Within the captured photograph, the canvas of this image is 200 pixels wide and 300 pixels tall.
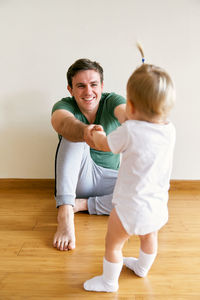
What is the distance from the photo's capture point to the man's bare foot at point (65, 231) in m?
1.17

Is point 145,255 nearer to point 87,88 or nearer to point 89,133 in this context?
point 89,133

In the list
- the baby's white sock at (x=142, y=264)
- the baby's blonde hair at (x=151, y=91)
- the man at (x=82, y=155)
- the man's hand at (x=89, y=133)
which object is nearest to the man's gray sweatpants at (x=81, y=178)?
the man at (x=82, y=155)

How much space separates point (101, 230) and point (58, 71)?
93 centimetres

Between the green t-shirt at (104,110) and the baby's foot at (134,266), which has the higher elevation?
the green t-shirt at (104,110)

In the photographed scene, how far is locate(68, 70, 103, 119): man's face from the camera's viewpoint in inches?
53.0

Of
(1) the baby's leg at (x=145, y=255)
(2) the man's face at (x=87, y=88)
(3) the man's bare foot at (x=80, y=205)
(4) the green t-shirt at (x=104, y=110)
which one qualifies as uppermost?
(2) the man's face at (x=87, y=88)

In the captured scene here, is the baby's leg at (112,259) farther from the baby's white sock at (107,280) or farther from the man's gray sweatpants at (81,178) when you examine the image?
the man's gray sweatpants at (81,178)

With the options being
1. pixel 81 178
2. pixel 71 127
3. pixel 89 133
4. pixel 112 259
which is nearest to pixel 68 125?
pixel 71 127

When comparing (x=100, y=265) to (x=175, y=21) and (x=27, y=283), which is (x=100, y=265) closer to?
(x=27, y=283)

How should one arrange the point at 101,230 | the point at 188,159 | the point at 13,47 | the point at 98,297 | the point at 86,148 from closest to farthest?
the point at 98,297 → the point at 101,230 → the point at 86,148 → the point at 13,47 → the point at 188,159

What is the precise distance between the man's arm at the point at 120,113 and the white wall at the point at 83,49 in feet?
1.38

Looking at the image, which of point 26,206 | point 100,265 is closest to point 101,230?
point 100,265

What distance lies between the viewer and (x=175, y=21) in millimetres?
1647

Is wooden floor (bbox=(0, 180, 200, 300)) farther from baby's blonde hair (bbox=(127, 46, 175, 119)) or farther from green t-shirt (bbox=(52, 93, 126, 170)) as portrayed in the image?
baby's blonde hair (bbox=(127, 46, 175, 119))
